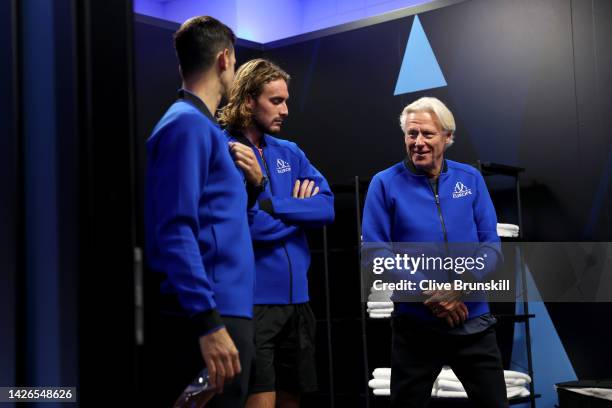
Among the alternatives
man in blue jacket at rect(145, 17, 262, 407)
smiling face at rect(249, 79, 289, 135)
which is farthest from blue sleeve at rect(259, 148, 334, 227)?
Answer: man in blue jacket at rect(145, 17, 262, 407)

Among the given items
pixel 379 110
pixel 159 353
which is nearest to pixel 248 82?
pixel 159 353

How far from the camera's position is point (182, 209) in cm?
182

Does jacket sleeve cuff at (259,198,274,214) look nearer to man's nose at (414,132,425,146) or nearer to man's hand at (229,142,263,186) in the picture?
man's hand at (229,142,263,186)

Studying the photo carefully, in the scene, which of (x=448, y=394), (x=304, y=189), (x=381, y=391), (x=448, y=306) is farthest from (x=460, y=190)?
(x=381, y=391)

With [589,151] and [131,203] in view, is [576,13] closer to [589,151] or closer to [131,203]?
[589,151]

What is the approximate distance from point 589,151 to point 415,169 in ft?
5.37

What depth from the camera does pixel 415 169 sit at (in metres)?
3.33

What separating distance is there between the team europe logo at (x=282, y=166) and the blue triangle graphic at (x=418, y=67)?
7.34ft

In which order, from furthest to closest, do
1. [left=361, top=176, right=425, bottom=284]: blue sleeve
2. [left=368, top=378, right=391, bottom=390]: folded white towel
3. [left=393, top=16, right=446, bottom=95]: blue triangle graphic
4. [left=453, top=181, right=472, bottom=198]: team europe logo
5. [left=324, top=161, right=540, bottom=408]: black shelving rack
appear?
1. [left=393, top=16, right=446, bottom=95]: blue triangle graphic
2. [left=368, top=378, right=391, bottom=390]: folded white towel
3. [left=324, top=161, right=540, bottom=408]: black shelving rack
4. [left=453, top=181, right=472, bottom=198]: team europe logo
5. [left=361, top=176, right=425, bottom=284]: blue sleeve

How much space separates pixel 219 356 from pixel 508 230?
9.93ft

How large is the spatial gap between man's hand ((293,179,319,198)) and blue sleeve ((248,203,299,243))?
17 cm

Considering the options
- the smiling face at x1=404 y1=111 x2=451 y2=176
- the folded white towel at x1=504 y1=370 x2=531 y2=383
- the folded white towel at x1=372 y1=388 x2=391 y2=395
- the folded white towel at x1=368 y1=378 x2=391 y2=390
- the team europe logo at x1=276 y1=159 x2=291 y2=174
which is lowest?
the folded white towel at x1=372 y1=388 x2=391 y2=395

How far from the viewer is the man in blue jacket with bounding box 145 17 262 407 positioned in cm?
180

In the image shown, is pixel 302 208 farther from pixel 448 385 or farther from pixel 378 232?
pixel 448 385
